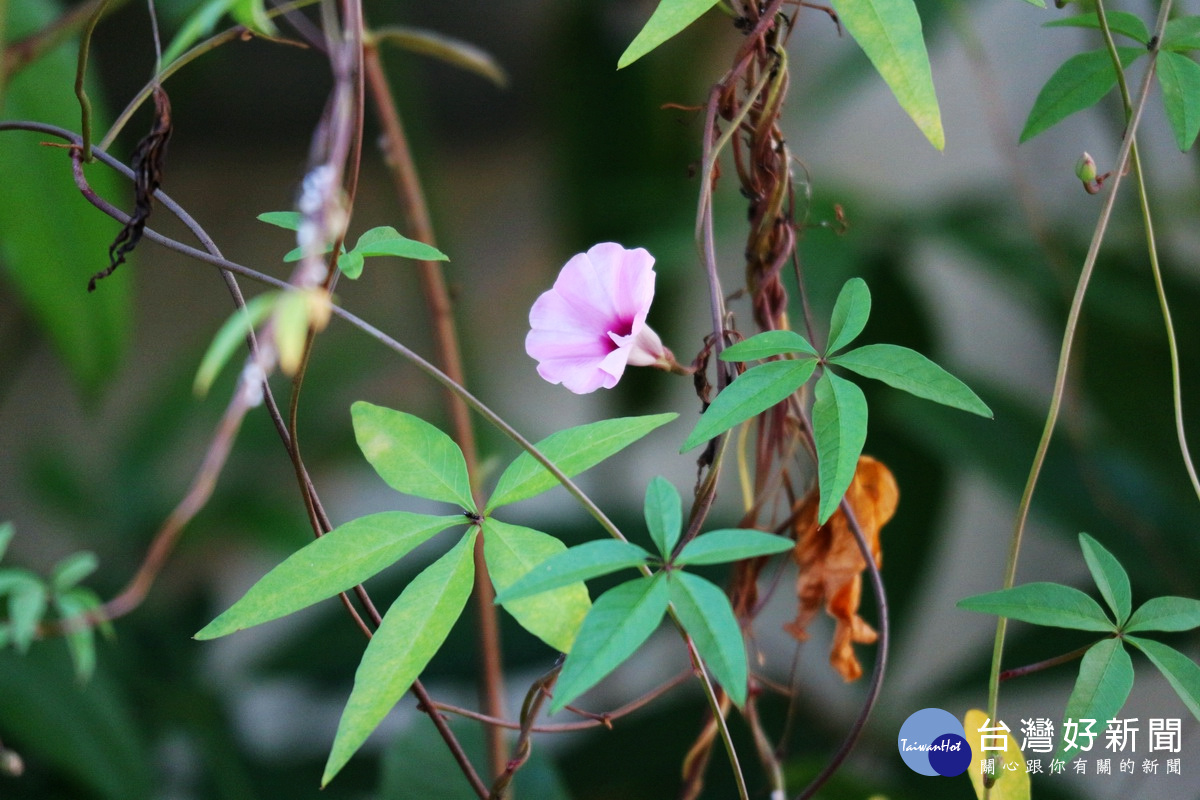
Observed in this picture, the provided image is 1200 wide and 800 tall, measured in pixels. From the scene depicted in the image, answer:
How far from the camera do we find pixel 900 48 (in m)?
0.29

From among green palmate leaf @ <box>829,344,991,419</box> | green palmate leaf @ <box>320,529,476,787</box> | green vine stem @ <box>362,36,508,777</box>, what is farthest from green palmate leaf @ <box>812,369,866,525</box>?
green vine stem @ <box>362,36,508,777</box>

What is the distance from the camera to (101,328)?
780 mm

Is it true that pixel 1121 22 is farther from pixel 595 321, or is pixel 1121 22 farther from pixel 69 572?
pixel 69 572

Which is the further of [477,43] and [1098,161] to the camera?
[477,43]

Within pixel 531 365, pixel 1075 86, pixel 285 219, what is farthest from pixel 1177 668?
pixel 531 365

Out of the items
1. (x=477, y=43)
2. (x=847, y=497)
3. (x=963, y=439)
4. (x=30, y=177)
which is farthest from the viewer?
(x=477, y=43)

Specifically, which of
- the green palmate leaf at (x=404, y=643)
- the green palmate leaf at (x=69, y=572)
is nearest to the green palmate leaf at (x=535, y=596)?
the green palmate leaf at (x=404, y=643)

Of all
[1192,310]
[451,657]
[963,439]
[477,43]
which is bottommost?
[451,657]

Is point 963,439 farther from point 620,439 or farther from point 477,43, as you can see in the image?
point 477,43

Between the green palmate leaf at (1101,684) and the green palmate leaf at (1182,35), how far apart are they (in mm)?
222

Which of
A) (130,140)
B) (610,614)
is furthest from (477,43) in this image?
(610,614)

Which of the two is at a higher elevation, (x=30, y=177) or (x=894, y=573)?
(x=30, y=177)

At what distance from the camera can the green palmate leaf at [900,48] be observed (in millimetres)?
281

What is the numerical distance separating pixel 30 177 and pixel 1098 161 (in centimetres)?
123
